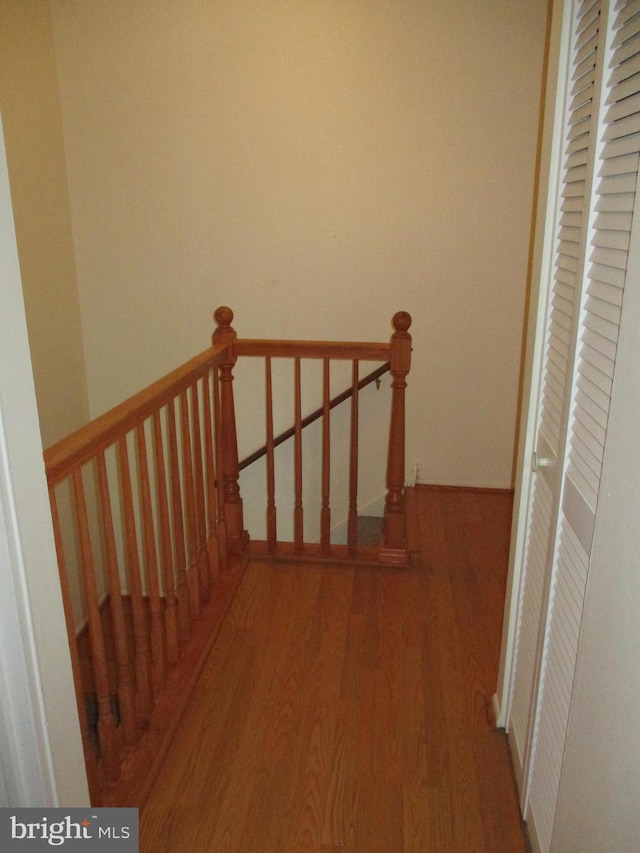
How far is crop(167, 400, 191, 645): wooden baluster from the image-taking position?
6.69ft

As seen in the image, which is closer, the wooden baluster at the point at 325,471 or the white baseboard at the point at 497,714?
the white baseboard at the point at 497,714

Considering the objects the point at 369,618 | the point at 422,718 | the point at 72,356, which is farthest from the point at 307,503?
the point at 422,718

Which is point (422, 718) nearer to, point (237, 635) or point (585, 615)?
point (237, 635)

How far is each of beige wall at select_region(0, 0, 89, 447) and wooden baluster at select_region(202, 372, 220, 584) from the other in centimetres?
104

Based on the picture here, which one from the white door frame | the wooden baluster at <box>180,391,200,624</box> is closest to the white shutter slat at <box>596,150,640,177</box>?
the white door frame

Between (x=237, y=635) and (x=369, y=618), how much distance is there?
51 cm

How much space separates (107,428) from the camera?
1550mm

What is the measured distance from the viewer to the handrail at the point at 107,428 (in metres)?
1.34

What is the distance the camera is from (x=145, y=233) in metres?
3.43

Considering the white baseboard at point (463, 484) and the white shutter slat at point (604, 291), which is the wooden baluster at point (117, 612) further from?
the white baseboard at point (463, 484)

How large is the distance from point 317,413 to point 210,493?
3.33 feet

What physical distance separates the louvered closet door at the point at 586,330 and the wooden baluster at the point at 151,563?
1.08 metres

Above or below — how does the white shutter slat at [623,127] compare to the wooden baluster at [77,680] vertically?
above

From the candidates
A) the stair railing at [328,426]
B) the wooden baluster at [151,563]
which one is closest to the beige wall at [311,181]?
the stair railing at [328,426]
